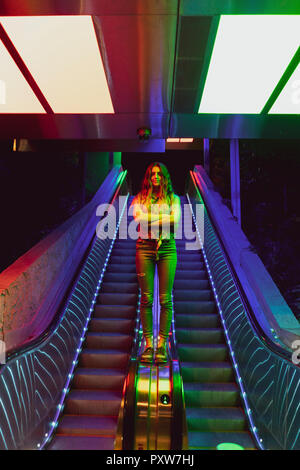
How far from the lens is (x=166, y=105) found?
5.27 metres

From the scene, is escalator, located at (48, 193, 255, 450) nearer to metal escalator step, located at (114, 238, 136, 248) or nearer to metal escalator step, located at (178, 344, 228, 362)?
metal escalator step, located at (178, 344, 228, 362)

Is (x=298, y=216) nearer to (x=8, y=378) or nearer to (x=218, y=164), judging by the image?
(x=218, y=164)

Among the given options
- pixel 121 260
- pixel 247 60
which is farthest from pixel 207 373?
pixel 247 60

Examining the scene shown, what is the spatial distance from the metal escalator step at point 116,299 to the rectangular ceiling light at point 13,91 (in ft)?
9.54

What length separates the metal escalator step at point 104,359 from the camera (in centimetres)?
432

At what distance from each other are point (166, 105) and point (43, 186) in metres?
3.78

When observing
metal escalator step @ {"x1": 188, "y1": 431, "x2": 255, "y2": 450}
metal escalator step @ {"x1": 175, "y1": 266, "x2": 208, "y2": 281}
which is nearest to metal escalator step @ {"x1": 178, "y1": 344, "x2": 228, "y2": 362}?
metal escalator step @ {"x1": 188, "y1": 431, "x2": 255, "y2": 450}

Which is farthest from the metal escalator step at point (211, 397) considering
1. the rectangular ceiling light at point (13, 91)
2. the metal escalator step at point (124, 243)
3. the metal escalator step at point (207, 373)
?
the rectangular ceiling light at point (13, 91)

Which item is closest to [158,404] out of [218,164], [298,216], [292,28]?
[292,28]

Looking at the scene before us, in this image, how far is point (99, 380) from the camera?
13.3 ft

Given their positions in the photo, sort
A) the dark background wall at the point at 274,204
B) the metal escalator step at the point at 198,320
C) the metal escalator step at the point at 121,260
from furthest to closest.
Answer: the metal escalator step at the point at 121,260, the dark background wall at the point at 274,204, the metal escalator step at the point at 198,320

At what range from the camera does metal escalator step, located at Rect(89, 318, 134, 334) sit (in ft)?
15.9

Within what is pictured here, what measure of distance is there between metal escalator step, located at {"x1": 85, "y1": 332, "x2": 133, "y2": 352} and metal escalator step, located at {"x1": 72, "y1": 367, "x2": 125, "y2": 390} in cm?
53

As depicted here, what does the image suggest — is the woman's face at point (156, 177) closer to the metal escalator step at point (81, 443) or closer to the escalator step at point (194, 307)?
the escalator step at point (194, 307)
